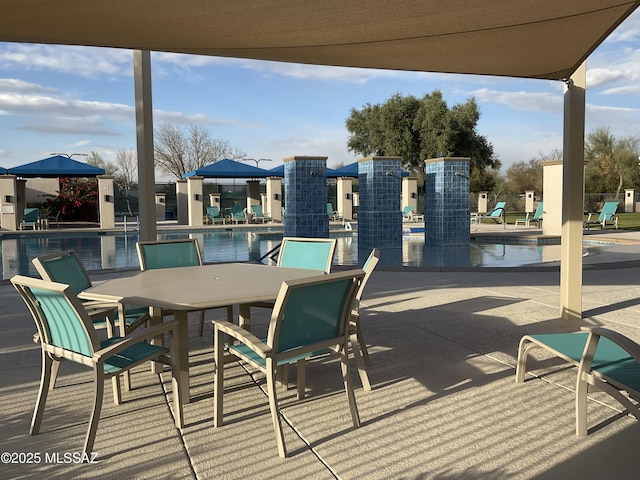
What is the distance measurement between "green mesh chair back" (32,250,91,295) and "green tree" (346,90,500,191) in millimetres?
25271

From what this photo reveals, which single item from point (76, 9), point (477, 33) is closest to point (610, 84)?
point (477, 33)

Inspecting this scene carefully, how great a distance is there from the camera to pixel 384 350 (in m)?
4.09

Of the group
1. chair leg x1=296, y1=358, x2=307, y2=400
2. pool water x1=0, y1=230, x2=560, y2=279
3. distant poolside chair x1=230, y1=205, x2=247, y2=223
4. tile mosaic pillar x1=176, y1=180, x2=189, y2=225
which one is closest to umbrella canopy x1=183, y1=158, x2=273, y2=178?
pool water x1=0, y1=230, x2=560, y2=279

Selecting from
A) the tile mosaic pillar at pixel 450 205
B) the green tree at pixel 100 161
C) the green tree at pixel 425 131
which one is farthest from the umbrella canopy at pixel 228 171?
the green tree at pixel 100 161

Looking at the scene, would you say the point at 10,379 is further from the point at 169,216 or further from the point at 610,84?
the point at 610,84

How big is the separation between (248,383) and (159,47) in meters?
2.62

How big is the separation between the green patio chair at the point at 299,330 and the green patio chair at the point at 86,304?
1006 mm

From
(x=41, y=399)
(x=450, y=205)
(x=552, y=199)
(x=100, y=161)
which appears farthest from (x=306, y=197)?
(x=100, y=161)

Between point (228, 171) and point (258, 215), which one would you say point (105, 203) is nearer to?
point (228, 171)

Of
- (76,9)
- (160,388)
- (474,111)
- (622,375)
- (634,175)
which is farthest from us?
(634,175)

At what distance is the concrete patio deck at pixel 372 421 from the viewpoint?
91.2 inches

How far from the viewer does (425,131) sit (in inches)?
1137

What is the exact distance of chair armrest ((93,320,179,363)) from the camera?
2490mm

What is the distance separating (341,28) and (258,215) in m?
19.0
